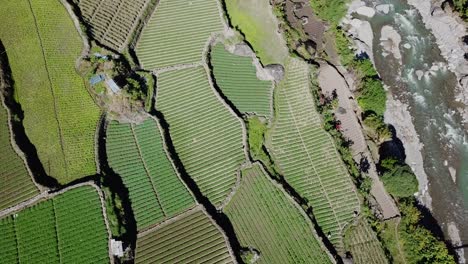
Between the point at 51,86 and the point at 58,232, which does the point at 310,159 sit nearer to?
the point at 58,232

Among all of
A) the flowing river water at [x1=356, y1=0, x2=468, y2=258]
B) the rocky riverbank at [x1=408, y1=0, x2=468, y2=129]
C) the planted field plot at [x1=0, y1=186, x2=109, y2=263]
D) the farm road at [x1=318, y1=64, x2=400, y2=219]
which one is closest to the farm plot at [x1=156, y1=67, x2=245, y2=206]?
the planted field plot at [x1=0, y1=186, x2=109, y2=263]

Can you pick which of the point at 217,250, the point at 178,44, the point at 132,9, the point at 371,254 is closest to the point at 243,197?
the point at 217,250

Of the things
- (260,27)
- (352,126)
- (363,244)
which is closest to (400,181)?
(363,244)

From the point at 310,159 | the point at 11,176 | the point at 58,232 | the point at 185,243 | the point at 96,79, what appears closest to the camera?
the point at 58,232

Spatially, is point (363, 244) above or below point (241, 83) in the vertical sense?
below

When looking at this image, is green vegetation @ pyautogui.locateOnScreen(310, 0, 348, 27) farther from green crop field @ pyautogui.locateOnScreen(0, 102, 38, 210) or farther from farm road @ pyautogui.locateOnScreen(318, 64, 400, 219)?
green crop field @ pyautogui.locateOnScreen(0, 102, 38, 210)

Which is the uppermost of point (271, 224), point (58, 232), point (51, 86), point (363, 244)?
point (51, 86)
